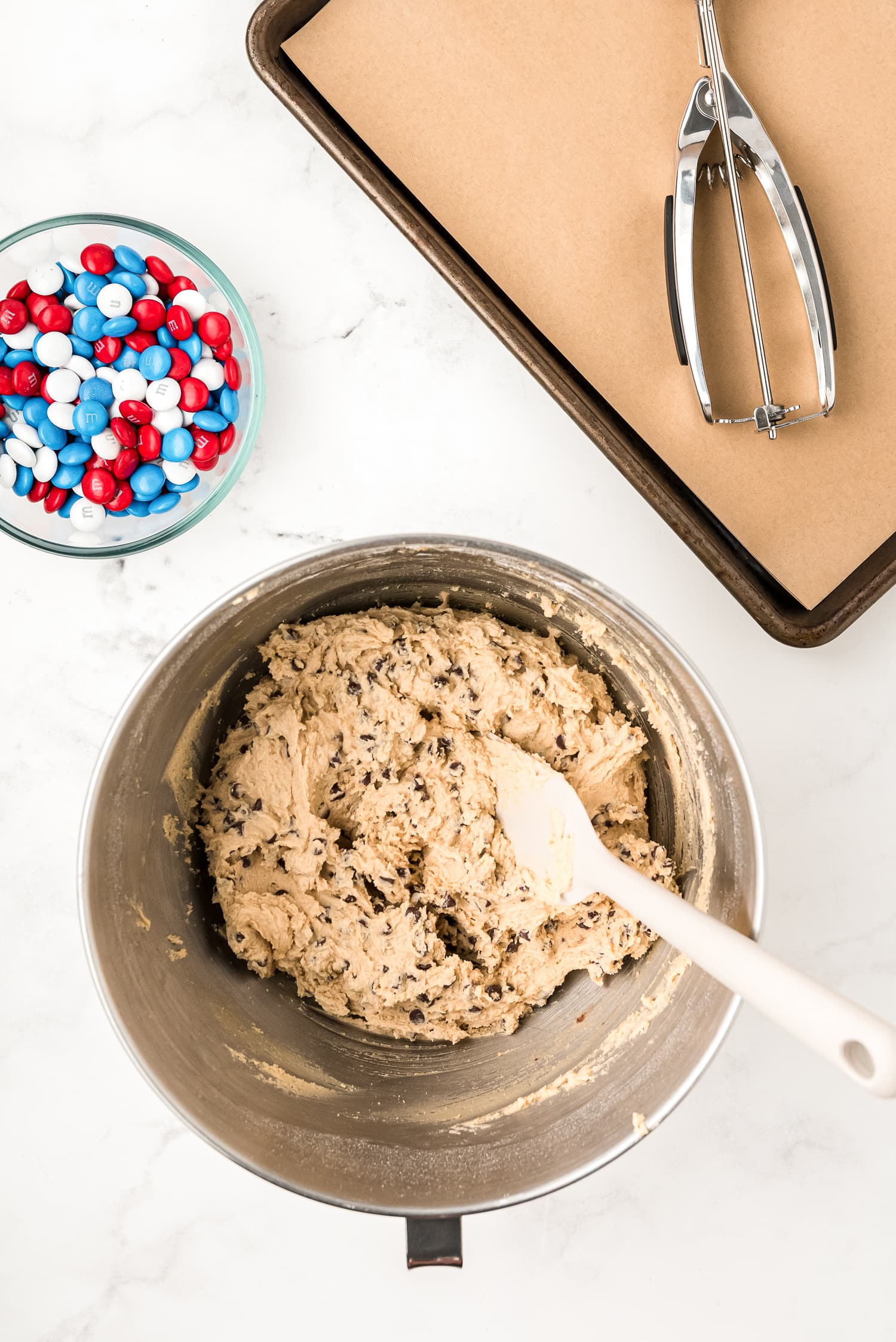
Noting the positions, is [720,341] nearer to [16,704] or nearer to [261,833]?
[261,833]

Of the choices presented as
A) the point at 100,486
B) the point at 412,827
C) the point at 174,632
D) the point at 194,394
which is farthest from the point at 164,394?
the point at 412,827

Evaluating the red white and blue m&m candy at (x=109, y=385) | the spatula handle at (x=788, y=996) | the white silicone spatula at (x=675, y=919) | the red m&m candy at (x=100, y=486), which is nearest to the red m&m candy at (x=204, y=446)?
the red white and blue m&m candy at (x=109, y=385)

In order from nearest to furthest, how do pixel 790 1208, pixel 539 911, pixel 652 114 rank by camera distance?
pixel 539 911 < pixel 652 114 < pixel 790 1208

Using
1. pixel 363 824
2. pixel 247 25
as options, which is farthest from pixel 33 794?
pixel 247 25

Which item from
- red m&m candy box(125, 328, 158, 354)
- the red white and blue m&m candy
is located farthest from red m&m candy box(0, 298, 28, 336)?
red m&m candy box(125, 328, 158, 354)

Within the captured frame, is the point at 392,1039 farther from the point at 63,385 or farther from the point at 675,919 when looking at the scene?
the point at 63,385
